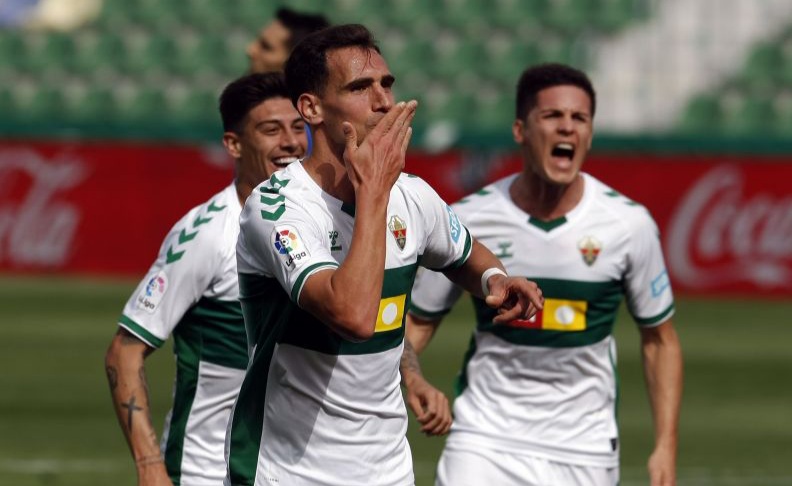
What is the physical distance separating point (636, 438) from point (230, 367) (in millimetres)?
5848

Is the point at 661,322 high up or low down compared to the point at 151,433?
up

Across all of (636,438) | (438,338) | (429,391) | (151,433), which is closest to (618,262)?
(429,391)

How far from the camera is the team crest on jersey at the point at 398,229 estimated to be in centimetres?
464

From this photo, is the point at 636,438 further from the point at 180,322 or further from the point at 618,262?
the point at 180,322

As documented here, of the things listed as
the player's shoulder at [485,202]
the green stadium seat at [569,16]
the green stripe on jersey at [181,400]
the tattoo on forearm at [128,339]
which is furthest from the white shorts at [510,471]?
the green stadium seat at [569,16]

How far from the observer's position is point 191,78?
22.8m

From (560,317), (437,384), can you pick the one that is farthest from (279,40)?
(437,384)

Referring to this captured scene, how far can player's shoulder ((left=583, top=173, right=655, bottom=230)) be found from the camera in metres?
6.46

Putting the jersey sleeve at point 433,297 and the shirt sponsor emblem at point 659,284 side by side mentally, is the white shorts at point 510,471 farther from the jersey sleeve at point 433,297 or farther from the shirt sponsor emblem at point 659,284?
the shirt sponsor emblem at point 659,284

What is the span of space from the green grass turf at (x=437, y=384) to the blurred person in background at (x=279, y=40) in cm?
305

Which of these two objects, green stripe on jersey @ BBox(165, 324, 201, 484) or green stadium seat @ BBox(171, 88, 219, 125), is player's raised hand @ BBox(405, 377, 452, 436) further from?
green stadium seat @ BBox(171, 88, 219, 125)

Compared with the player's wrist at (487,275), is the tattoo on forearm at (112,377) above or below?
below

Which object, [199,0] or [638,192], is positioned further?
[199,0]

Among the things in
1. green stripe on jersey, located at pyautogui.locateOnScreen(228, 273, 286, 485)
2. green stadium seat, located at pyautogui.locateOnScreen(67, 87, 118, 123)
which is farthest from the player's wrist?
green stadium seat, located at pyautogui.locateOnScreen(67, 87, 118, 123)
